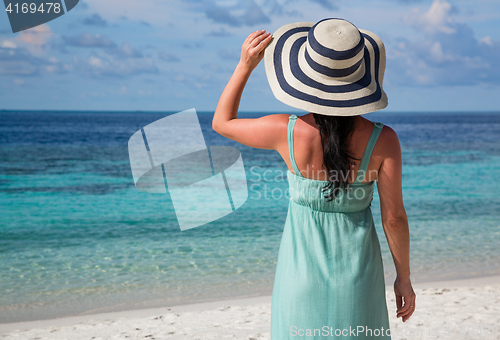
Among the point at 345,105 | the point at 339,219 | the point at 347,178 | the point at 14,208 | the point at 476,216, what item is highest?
the point at 345,105

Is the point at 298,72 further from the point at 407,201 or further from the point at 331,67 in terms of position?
the point at 407,201

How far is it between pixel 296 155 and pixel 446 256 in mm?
5569

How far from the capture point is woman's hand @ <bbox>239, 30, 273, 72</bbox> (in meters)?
1.33

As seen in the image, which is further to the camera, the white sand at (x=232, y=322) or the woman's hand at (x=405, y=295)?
the white sand at (x=232, y=322)

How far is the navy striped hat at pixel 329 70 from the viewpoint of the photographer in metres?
1.24

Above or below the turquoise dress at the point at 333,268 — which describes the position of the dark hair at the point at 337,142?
above

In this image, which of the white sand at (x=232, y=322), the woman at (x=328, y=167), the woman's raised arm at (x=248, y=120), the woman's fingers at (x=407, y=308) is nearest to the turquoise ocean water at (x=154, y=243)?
the white sand at (x=232, y=322)

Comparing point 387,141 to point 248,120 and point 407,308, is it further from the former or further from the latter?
point 407,308

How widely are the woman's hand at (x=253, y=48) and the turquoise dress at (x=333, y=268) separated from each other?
0.38 meters

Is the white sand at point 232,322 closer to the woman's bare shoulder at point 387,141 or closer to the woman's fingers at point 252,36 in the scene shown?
the woman's bare shoulder at point 387,141

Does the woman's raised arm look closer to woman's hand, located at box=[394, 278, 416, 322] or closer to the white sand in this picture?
woman's hand, located at box=[394, 278, 416, 322]

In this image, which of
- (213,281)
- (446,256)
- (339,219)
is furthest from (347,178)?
(446,256)

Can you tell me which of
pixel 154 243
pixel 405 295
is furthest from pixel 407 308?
pixel 154 243

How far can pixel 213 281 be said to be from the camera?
5.10 m
